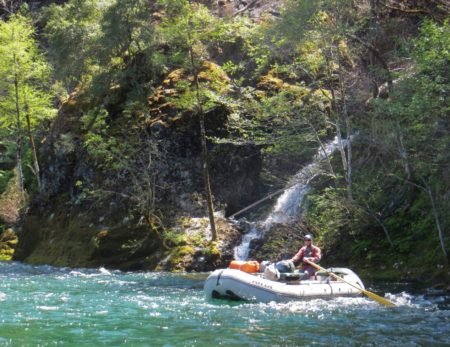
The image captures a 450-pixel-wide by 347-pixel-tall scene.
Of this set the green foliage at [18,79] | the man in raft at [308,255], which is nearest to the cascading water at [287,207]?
the man in raft at [308,255]

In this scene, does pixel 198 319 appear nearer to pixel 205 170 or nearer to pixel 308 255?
pixel 308 255

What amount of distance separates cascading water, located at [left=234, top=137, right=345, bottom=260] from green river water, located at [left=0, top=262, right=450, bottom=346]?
4889 millimetres

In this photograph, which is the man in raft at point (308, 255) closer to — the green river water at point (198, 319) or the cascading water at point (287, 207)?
the green river water at point (198, 319)

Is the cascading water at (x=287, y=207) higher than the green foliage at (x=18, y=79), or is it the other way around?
the green foliage at (x=18, y=79)

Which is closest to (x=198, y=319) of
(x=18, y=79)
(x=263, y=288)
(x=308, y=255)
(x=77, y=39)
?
(x=263, y=288)

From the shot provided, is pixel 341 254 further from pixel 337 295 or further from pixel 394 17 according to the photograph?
pixel 394 17

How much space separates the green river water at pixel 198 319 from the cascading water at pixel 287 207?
4889mm

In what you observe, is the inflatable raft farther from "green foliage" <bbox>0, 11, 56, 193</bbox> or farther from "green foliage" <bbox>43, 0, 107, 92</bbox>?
"green foliage" <bbox>0, 11, 56, 193</bbox>

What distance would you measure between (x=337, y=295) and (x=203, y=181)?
9.96 meters

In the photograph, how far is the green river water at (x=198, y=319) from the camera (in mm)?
8156

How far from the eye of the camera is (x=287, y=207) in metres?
19.8

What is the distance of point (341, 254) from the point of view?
1586 centimetres

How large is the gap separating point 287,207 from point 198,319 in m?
10.5

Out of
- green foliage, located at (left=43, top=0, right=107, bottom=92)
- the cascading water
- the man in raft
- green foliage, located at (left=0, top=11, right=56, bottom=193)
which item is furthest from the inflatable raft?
green foliage, located at (left=0, top=11, right=56, bottom=193)
